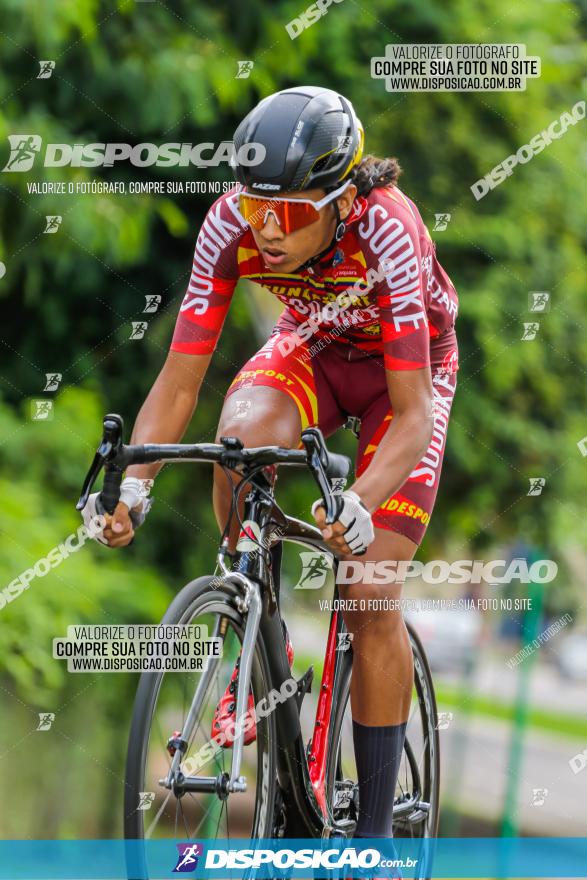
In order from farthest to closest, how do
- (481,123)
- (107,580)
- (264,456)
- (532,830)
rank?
(532,830) → (481,123) → (107,580) → (264,456)

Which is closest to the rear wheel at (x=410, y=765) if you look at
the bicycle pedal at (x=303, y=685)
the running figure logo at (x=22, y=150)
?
the bicycle pedal at (x=303, y=685)

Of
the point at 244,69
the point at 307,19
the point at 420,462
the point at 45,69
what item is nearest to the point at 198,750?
the point at 420,462

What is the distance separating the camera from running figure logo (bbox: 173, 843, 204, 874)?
2.92m

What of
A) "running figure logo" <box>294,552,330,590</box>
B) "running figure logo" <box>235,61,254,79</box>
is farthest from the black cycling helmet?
"running figure logo" <box>235,61,254,79</box>

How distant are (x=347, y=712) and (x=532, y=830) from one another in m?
9.14

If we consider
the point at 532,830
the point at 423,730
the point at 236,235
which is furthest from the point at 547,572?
the point at 532,830

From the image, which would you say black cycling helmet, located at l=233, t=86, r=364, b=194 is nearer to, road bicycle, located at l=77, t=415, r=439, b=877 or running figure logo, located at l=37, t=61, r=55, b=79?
road bicycle, located at l=77, t=415, r=439, b=877

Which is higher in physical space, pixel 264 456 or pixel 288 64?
pixel 288 64

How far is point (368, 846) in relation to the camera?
10.9 feet

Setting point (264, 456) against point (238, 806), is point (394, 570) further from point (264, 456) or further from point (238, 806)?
point (238, 806)

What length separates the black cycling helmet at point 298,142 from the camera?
2938 millimetres

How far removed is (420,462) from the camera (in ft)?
11.1

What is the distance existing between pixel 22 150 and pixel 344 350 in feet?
10.6

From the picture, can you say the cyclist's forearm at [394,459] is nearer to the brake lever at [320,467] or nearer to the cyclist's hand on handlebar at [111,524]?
the brake lever at [320,467]
